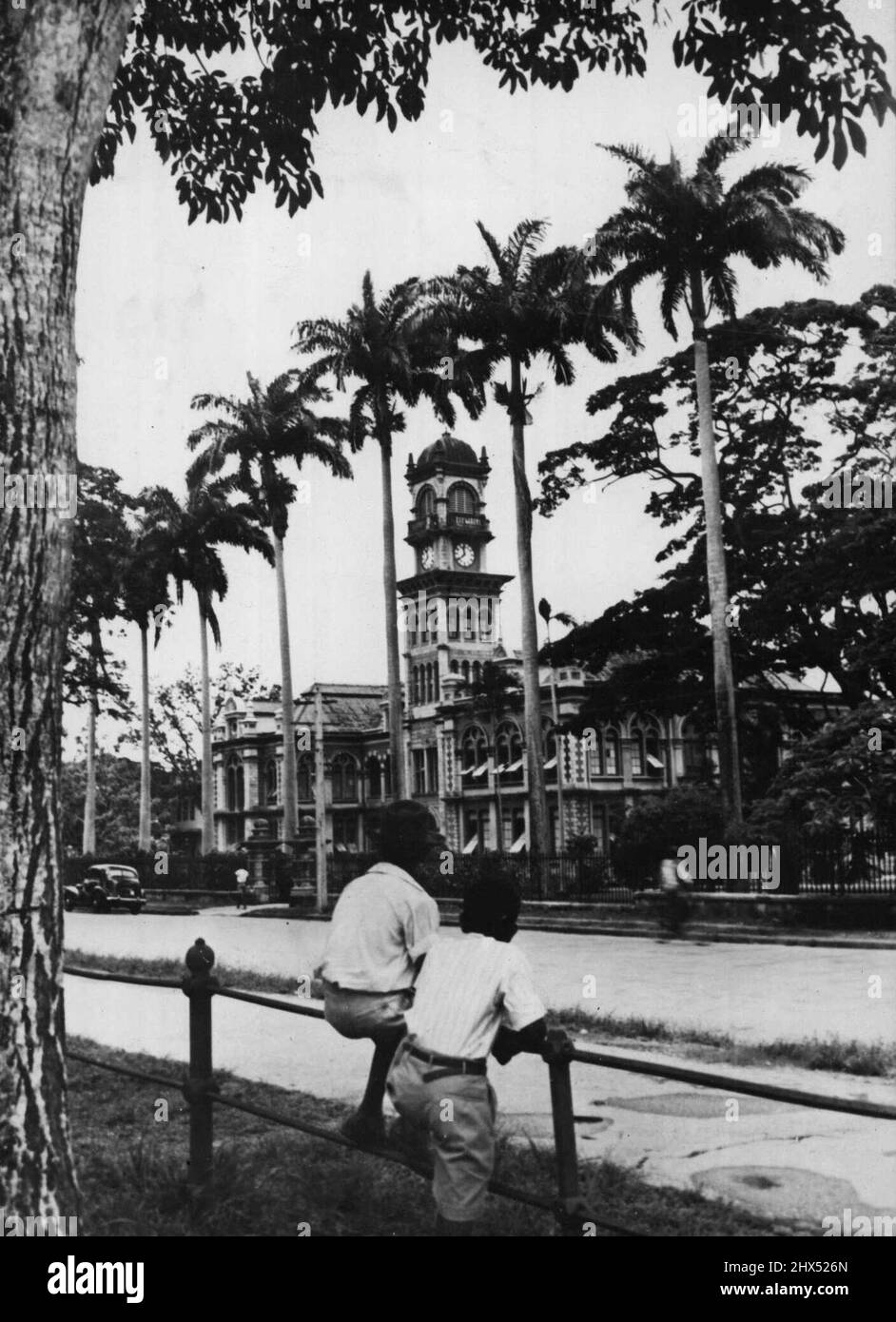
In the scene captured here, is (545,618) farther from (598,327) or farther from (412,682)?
(412,682)

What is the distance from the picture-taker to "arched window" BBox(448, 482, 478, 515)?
25.5m

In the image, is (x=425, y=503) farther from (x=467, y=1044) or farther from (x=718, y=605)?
(x=467, y=1044)

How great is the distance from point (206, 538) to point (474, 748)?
37393 mm

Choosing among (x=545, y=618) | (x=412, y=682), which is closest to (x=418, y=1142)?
(x=545, y=618)

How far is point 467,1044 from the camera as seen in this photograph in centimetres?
362

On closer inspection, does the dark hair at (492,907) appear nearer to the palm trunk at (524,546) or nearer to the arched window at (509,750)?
the palm trunk at (524,546)

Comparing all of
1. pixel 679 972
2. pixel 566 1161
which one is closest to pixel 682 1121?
pixel 566 1161

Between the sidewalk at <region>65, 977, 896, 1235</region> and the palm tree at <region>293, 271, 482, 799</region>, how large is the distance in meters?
12.6

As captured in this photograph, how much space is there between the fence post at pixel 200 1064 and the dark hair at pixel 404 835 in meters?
1.08

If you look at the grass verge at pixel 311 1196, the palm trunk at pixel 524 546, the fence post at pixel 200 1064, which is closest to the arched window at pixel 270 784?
the palm trunk at pixel 524 546

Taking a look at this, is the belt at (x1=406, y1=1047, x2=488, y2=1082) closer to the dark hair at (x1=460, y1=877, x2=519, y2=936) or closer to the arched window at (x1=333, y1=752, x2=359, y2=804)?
the dark hair at (x1=460, y1=877, x2=519, y2=936)

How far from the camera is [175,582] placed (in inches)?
790
